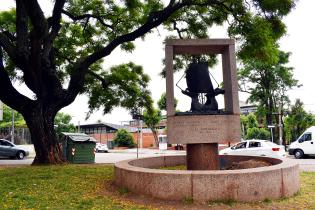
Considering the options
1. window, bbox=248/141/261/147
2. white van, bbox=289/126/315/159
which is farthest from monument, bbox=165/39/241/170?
white van, bbox=289/126/315/159

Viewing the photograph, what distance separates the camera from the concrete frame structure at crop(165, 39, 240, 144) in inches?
349

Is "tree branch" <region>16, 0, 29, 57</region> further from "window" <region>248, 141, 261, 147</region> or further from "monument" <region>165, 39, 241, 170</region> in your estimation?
"window" <region>248, 141, 261, 147</region>

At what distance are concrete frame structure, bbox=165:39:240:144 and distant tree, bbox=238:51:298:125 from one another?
2827 cm

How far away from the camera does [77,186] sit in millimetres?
8656

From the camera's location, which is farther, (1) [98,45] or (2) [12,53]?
(1) [98,45]

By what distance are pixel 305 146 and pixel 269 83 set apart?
14.8 m

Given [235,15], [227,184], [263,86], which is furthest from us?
[263,86]

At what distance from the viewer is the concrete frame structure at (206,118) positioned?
887cm

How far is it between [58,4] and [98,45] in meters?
A: 4.86

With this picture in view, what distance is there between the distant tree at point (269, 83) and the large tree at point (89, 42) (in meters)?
21.2

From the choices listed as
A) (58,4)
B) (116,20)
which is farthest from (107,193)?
(116,20)

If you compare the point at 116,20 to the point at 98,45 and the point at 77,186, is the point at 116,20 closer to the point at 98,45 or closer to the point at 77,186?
the point at 98,45

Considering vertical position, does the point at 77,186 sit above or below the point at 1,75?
below

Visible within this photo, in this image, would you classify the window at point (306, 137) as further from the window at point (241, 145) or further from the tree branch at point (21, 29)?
the tree branch at point (21, 29)
